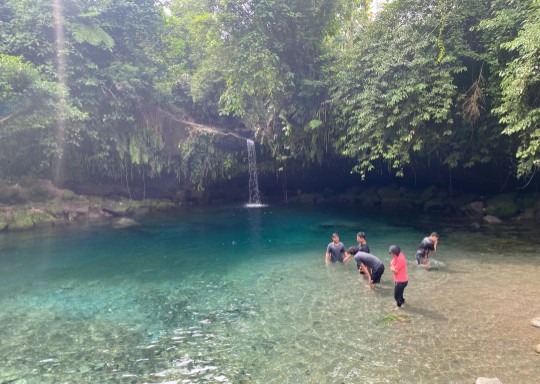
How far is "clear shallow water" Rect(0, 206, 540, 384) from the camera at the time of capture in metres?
6.91

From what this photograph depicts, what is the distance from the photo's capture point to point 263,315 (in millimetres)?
9438

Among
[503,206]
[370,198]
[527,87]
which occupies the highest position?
[527,87]

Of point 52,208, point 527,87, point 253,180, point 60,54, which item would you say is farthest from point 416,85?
point 52,208

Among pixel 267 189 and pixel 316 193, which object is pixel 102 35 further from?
pixel 316 193

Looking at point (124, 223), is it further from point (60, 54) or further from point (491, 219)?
point (491, 219)

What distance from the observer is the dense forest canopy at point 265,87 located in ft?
Result: 56.1

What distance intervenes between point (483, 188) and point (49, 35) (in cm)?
3037

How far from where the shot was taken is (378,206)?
29.7 meters

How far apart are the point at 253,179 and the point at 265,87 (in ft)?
35.3

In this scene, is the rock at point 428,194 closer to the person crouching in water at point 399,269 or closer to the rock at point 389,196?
the rock at point 389,196

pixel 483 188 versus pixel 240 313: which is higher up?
pixel 483 188

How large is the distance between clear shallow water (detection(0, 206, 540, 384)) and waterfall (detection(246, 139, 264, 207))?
13415 millimetres

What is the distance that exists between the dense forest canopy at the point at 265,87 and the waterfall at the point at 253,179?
1.16 meters

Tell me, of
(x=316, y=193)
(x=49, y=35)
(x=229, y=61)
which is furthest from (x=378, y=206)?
(x=49, y=35)
